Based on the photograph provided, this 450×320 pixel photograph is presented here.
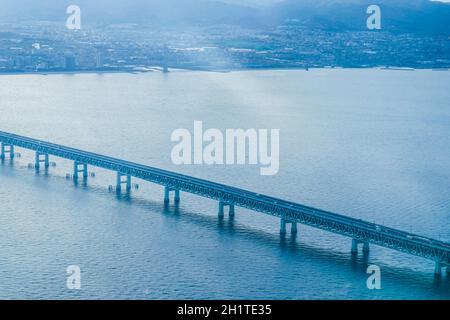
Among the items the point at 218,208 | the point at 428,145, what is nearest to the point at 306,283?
the point at 218,208

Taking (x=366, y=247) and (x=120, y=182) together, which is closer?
(x=366, y=247)

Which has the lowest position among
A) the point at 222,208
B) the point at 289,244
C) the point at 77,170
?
the point at 289,244

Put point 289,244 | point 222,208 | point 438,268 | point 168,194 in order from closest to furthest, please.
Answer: point 438,268 → point 289,244 → point 222,208 → point 168,194

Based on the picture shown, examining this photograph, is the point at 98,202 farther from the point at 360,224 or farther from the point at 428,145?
the point at 428,145

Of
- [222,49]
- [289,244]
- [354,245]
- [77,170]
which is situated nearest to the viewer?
[354,245]

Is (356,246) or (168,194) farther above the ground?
(168,194)

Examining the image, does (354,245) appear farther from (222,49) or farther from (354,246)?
(222,49)

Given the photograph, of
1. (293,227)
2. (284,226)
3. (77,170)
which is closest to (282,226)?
(284,226)
